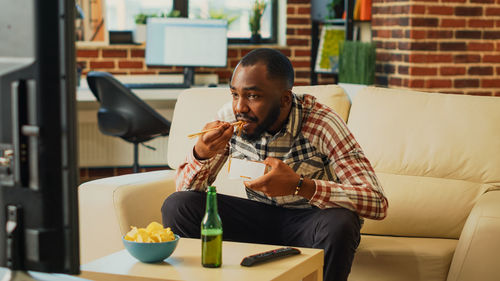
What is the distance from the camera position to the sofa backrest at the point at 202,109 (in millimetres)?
2623

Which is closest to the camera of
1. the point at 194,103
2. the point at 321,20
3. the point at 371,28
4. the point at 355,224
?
the point at 355,224

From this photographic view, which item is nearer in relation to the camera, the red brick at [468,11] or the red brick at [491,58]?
the red brick at [468,11]

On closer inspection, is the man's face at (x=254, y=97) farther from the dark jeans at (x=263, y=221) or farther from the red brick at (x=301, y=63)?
the red brick at (x=301, y=63)

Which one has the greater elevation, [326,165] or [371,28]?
[371,28]

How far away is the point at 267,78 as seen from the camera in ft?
6.74

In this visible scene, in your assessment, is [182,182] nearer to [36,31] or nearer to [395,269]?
[395,269]

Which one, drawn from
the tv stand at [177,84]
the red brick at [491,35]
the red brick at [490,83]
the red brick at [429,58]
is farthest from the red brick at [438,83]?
the tv stand at [177,84]

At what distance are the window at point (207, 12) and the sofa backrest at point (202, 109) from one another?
2.50m

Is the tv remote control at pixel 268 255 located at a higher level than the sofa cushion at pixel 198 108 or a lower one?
lower

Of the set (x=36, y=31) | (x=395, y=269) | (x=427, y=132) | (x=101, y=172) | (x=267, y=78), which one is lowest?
(x=101, y=172)

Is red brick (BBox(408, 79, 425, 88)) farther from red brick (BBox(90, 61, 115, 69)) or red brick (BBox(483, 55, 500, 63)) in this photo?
red brick (BBox(90, 61, 115, 69))

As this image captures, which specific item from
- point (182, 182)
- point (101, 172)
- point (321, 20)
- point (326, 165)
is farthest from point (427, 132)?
point (101, 172)

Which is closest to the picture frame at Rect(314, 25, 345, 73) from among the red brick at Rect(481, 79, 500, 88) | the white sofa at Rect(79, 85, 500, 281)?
the red brick at Rect(481, 79, 500, 88)

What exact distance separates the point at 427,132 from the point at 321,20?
274cm
